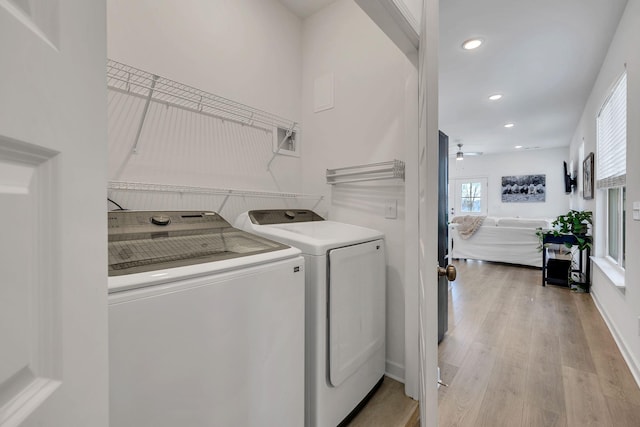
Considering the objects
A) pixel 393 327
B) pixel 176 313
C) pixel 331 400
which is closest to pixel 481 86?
pixel 393 327

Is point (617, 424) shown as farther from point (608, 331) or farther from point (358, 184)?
point (358, 184)

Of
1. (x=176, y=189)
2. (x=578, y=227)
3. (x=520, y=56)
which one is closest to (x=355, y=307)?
(x=176, y=189)

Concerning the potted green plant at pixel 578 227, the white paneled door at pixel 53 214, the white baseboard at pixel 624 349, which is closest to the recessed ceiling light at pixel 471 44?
the white baseboard at pixel 624 349

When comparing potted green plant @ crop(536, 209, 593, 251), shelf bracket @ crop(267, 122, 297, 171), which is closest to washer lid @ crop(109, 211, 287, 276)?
shelf bracket @ crop(267, 122, 297, 171)

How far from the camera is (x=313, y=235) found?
1506 millimetres

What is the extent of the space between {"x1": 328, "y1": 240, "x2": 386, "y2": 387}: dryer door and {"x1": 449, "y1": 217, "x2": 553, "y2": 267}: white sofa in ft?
12.2

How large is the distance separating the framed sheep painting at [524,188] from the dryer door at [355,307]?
794 cm

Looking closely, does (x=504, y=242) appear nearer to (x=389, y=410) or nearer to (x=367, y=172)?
(x=367, y=172)

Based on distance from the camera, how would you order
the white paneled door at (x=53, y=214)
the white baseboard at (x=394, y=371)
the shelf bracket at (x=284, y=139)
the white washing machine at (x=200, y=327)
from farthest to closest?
1. the shelf bracket at (x=284, y=139)
2. the white baseboard at (x=394, y=371)
3. the white washing machine at (x=200, y=327)
4. the white paneled door at (x=53, y=214)

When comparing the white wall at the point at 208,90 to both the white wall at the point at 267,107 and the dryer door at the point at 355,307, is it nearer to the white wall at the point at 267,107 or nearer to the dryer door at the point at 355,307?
the white wall at the point at 267,107

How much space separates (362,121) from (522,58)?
208 centimetres

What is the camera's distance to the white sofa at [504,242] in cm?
488

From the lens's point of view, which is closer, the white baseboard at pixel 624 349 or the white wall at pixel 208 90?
the white wall at pixel 208 90

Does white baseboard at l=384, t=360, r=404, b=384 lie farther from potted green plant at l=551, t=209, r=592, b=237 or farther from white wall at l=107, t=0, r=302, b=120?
potted green plant at l=551, t=209, r=592, b=237
